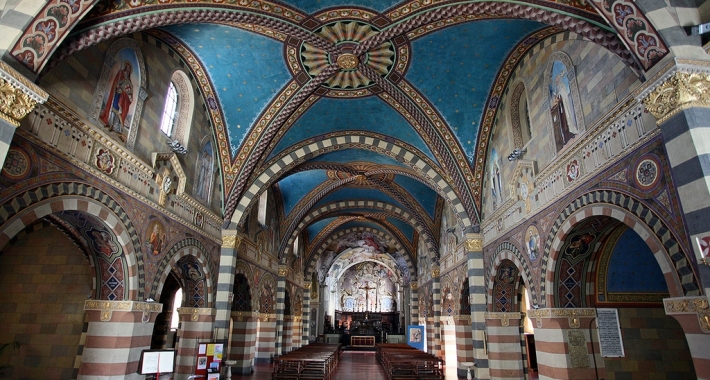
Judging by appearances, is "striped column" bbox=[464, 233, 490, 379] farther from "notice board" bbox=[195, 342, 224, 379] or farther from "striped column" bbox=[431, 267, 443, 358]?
"notice board" bbox=[195, 342, 224, 379]

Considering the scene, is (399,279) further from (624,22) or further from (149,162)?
(624,22)

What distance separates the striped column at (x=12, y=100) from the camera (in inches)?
209

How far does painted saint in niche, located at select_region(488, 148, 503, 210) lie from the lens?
12133 millimetres

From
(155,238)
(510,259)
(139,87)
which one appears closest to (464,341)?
(510,259)

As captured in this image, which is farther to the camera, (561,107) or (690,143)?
(561,107)

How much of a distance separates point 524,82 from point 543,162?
8.07 ft

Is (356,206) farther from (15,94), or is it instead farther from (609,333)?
(15,94)

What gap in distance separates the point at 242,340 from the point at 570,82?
564 inches

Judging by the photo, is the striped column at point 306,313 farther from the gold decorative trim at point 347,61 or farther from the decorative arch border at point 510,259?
the gold decorative trim at point 347,61

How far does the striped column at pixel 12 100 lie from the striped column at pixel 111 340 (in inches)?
166

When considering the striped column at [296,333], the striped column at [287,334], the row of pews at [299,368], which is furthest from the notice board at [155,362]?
the striped column at [296,333]

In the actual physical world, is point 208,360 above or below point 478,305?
below

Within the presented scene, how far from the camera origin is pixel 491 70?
11.4 metres

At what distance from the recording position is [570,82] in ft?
27.3
